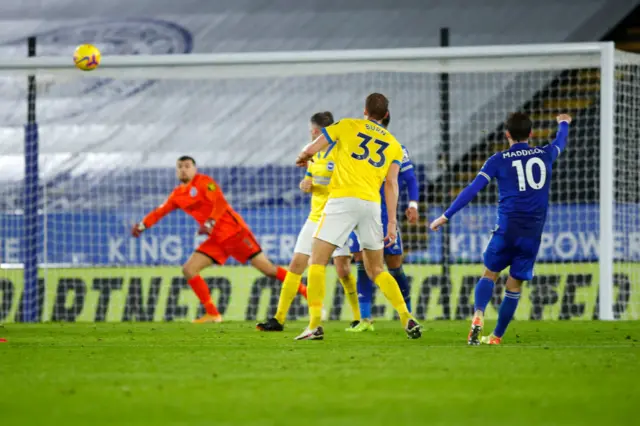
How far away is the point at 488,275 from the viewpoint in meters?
7.82

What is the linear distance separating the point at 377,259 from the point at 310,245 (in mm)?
1692

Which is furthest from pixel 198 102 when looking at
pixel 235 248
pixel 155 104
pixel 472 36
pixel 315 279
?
pixel 315 279

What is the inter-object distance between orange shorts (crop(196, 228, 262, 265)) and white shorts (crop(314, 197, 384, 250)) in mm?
4350

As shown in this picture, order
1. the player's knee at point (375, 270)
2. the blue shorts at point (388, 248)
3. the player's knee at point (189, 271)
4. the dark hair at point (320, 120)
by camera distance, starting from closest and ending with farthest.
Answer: the player's knee at point (375, 270) < the dark hair at point (320, 120) < the blue shorts at point (388, 248) < the player's knee at point (189, 271)

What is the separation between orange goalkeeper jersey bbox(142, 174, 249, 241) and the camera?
12.2 meters

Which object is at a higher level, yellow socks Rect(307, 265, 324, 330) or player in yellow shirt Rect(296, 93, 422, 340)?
player in yellow shirt Rect(296, 93, 422, 340)

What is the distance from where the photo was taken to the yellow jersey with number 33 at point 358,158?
7934 mm

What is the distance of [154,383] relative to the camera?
16.9ft

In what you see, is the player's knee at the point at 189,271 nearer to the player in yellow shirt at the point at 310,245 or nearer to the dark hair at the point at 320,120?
the player in yellow shirt at the point at 310,245

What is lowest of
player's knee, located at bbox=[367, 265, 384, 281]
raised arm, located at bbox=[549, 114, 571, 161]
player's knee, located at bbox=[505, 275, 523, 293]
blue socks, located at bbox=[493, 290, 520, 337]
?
blue socks, located at bbox=[493, 290, 520, 337]

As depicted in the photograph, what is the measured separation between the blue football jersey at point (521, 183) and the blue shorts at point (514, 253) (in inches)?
2.1

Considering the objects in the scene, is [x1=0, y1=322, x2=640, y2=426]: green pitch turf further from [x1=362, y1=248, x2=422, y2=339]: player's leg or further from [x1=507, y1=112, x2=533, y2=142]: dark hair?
[x1=507, y1=112, x2=533, y2=142]: dark hair

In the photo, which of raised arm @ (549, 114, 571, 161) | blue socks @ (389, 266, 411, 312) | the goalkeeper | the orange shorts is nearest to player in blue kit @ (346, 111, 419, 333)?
blue socks @ (389, 266, 411, 312)

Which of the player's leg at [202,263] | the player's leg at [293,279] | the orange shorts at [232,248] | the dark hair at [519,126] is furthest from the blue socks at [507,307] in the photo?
the player's leg at [202,263]
